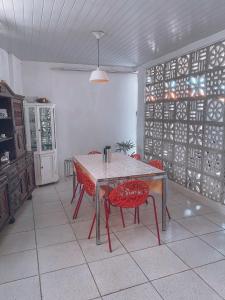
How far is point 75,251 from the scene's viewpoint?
2.44 metres

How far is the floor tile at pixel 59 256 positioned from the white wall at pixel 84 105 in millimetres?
2867

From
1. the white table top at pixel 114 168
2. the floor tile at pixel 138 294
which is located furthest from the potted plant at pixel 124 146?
the floor tile at pixel 138 294

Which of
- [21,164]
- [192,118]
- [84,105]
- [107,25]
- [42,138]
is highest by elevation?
[107,25]

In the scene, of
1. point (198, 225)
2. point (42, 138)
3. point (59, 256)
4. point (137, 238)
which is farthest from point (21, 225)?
point (198, 225)

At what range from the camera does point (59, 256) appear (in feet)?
7.75

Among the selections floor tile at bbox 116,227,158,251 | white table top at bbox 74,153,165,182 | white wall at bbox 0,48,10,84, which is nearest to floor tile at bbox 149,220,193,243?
floor tile at bbox 116,227,158,251

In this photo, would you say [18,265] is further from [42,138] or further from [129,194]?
[42,138]

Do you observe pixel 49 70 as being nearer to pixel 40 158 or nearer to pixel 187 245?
pixel 40 158

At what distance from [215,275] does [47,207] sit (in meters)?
2.48

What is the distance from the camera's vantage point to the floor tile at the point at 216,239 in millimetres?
2498

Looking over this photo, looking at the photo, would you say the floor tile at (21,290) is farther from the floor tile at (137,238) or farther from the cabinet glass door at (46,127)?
the cabinet glass door at (46,127)

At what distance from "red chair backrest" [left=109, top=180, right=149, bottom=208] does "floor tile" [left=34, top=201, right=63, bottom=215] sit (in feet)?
4.56

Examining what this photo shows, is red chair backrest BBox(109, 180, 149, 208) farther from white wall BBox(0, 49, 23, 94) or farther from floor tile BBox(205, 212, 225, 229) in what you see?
white wall BBox(0, 49, 23, 94)

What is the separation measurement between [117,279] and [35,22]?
9.59ft
